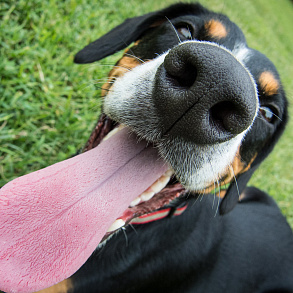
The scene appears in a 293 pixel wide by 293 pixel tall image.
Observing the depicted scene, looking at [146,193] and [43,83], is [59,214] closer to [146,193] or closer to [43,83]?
[146,193]

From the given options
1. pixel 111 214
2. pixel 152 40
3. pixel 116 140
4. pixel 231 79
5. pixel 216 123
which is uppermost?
pixel 231 79

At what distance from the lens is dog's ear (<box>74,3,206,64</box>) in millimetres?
2559

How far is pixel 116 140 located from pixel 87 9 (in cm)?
332

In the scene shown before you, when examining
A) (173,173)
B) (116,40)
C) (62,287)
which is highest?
(116,40)

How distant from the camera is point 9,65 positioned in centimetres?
304

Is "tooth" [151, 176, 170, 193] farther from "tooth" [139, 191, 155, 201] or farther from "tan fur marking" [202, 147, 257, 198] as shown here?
"tan fur marking" [202, 147, 257, 198]

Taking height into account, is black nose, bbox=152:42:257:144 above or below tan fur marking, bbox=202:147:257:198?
above

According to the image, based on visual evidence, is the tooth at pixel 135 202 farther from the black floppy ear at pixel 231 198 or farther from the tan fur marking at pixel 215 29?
the tan fur marking at pixel 215 29

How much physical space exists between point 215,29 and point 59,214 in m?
1.69

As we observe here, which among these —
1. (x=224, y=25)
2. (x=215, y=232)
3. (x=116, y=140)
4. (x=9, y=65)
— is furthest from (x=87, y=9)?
(x=215, y=232)

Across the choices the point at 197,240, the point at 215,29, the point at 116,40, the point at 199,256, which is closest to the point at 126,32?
the point at 116,40

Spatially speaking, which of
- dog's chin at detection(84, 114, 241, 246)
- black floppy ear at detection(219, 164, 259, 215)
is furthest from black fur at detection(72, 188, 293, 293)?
dog's chin at detection(84, 114, 241, 246)

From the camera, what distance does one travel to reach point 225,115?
1.41 metres

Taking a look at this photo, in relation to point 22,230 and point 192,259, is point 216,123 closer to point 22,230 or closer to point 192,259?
point 22,230
